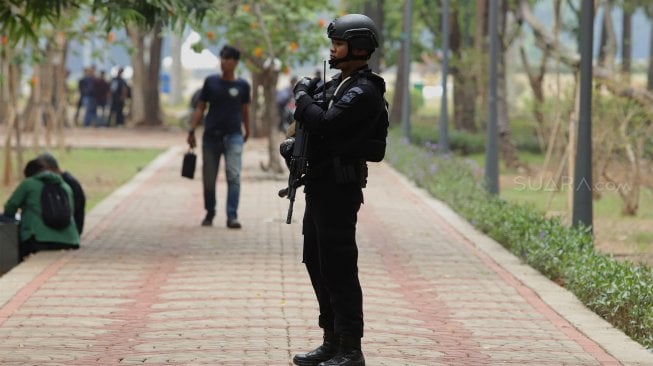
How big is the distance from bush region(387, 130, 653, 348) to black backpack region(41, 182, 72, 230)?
372cm

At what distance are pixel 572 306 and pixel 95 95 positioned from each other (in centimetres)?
3596

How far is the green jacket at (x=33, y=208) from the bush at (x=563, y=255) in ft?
12.5

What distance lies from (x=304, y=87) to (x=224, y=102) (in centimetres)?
735

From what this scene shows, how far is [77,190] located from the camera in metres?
13.9

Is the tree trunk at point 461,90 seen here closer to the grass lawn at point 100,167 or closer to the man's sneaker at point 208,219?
the grass lawn at point 100,167

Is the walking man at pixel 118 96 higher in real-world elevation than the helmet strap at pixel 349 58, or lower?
lower

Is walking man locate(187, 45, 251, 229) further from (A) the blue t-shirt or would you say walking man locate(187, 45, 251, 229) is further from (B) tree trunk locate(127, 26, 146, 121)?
(B) tree trunk locate(127, 26, 146, 121)

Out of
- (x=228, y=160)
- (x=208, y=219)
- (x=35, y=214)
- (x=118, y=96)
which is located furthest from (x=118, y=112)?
(x=35, y=214)

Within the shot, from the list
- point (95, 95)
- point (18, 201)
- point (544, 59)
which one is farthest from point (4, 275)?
point (95, 95)

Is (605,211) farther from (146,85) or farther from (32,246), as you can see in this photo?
(146,85)

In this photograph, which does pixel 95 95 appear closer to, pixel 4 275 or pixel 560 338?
pixel 4 275

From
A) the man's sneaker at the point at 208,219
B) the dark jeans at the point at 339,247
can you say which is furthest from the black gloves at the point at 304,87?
the man's sneaker at the point at 208,219

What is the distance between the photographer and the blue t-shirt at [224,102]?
15.1 m

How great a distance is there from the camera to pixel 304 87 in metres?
7.83
